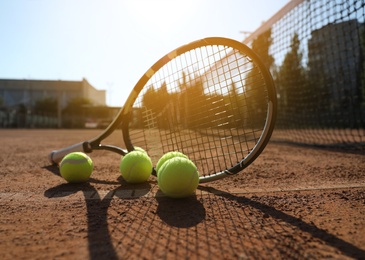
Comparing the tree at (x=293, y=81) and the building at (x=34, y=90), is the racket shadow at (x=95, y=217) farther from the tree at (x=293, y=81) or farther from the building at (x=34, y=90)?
the building at (x=34, y=90)

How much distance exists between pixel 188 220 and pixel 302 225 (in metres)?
0.58

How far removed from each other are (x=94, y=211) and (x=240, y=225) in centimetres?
85

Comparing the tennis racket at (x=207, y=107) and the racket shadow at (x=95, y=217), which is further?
the tennis racket at (x=207, y=107)

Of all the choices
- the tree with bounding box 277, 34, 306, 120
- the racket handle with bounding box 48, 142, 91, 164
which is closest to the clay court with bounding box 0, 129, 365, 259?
the racket handle with bounding box 48, 142, 91, 164

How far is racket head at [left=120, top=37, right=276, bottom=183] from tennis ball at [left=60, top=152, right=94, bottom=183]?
0.50 m

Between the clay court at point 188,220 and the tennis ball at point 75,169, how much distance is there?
90 millimetres

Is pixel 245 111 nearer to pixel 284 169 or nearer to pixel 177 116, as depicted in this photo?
pixel 177 116

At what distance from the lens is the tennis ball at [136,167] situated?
237 cm

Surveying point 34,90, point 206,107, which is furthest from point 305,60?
point 34,90

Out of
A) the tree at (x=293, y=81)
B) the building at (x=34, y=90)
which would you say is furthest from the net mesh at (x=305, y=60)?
the building at (x=34, y=90)

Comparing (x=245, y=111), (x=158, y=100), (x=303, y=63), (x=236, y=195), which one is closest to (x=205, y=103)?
(x=245, y=111)

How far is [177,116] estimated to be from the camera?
9.21 ft

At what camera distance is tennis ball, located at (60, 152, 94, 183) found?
245 cm

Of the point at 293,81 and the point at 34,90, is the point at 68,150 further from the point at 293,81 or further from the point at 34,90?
the point at 34,90
